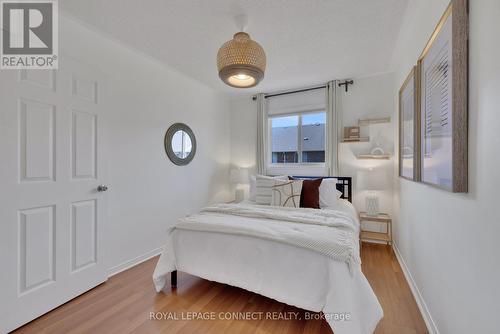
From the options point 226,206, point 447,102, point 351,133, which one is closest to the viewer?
point 447,102

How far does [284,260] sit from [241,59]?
1.65 meters

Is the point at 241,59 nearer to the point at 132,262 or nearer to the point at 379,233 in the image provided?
the point at 132,262

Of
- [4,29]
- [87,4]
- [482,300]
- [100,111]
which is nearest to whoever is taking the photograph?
[482,300]

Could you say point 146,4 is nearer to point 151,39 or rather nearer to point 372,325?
point 151,39

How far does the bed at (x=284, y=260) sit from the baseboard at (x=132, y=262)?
1.99ft

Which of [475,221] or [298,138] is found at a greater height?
[298,138]

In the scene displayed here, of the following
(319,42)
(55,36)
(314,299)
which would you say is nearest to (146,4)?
(55,36)

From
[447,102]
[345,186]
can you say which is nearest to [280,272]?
[447,102]

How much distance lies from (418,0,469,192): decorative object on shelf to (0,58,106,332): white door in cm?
277

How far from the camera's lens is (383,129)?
3305mm

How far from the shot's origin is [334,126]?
3559mm

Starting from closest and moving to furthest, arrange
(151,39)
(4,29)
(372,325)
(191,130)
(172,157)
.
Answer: (372,325)
(4,29)
(151,39)
(172,157)
(191,130)

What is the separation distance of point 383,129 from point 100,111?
3703 millimetres

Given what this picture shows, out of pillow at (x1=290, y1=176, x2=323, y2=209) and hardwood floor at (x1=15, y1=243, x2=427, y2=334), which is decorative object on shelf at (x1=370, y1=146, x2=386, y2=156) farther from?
hardwood floor at (x1=15, y1=243, x2=427, y2=334)
